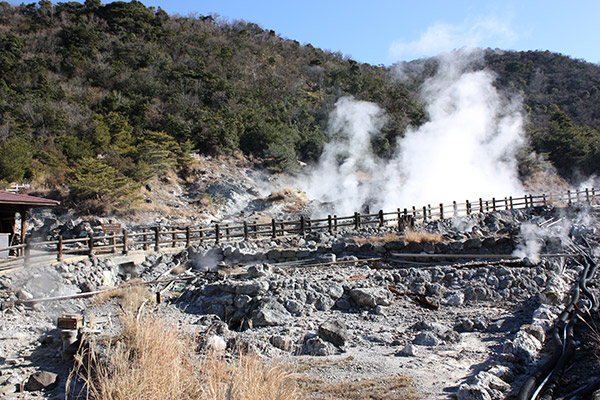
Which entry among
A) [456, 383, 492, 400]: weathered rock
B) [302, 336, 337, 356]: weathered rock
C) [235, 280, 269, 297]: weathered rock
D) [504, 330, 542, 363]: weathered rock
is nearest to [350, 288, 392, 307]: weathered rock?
[235, 280, 269, 297]: weathered rock

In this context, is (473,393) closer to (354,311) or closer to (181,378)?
(181,378)

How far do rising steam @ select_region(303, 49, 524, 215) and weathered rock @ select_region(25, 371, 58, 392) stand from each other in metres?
23.1

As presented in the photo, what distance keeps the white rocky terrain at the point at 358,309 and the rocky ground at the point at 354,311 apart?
0.03 meters

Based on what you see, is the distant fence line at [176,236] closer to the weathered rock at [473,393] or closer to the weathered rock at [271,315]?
the weathered rock at [271,315]

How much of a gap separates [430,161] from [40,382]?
30435mm

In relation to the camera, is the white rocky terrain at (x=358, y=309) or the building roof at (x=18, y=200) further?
the building roof at (x=18, y=200)

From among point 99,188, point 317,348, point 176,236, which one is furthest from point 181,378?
point 99,188

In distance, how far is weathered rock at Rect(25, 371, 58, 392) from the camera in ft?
15.6

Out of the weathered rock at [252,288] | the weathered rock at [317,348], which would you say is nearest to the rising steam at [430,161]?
the weathered rock at [252,288]

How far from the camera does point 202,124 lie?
3450 cm

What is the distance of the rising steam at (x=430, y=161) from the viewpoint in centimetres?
2956

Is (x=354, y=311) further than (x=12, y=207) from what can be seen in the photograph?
No

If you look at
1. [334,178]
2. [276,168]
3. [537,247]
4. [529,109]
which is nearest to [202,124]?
[276,168]

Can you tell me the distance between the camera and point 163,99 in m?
39.7
